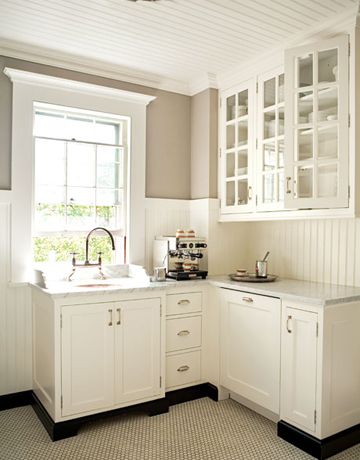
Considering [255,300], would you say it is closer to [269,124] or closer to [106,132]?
[269,124]

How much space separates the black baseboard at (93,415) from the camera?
2.64 metres

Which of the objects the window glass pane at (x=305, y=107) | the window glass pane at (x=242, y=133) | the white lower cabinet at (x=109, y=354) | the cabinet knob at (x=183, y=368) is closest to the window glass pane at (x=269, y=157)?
the window glass pane at (x=242, y=133)

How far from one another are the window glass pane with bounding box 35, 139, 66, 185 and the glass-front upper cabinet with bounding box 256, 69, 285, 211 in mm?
1591

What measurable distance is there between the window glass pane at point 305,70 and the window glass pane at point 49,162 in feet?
6.20

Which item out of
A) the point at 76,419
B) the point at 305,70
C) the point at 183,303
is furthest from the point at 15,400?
the point at 305,70

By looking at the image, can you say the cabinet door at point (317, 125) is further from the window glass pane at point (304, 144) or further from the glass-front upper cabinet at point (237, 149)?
the glass-front upper cabinet at point (237, 149)

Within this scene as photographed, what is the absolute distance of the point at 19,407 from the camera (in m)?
3.07

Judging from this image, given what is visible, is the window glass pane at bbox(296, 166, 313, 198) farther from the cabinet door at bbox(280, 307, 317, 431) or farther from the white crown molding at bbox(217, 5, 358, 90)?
the white crown molding at bbox(217, 5, 358, 90)

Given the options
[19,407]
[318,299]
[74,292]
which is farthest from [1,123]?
[318,299]

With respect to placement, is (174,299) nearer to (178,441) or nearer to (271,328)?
(271,328)

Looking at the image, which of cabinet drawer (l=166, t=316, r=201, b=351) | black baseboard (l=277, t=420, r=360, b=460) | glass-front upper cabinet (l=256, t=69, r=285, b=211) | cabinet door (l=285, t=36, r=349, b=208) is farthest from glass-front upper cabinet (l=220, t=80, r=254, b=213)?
black baseboard (l=277, t=420, r=360, b=460)

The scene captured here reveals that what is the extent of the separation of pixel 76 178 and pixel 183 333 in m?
1.54

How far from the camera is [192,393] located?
127 inches

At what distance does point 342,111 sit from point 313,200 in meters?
0.59
